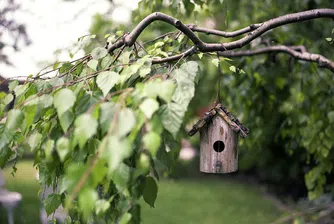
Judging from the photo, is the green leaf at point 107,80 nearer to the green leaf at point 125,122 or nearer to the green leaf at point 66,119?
the green leaf at point 66,119

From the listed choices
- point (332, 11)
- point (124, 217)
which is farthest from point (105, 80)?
point (332, 11)

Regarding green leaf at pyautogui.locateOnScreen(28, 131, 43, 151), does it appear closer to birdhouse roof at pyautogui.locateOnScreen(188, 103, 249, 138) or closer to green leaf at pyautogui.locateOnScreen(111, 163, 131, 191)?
green leaf at pyautogui.locateOnScreen(111, 163, 131, 191)

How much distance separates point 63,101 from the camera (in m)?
1.15

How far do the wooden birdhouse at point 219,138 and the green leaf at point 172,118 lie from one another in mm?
688

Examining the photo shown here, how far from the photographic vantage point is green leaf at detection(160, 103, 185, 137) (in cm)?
111

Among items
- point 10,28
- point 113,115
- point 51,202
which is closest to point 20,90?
point 51,202

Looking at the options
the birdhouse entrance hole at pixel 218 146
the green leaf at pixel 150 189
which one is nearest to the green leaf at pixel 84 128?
the green leaf at pixel 150 189

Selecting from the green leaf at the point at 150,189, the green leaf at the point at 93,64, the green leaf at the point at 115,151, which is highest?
the green leaf at the point at 93,64

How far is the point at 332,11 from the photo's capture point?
1773 millimetres

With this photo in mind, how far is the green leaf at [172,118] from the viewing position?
1109 mm

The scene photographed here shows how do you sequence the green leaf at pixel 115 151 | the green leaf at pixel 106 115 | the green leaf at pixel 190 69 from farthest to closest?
the green leaf at pixel 190 69, the green leaf at pixel 106 115, the green leaf at pixel 115 151

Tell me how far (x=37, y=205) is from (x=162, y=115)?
19.4 feet

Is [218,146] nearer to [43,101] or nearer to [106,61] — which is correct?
[106,61]

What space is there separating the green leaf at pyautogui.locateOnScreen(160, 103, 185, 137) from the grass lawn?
4622 mm
